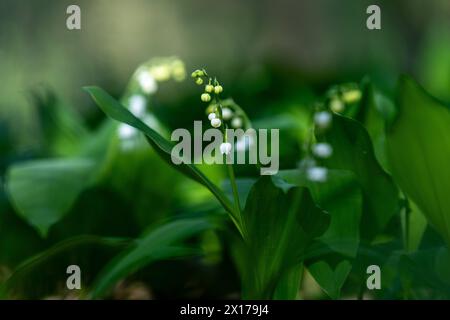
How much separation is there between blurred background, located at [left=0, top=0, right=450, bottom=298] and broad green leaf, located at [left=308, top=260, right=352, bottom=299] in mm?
271

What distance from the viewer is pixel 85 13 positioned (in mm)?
3873

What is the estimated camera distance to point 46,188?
4.24 feet

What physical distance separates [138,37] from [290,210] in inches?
114

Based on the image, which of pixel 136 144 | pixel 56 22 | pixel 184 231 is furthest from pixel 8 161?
pixel 56 22

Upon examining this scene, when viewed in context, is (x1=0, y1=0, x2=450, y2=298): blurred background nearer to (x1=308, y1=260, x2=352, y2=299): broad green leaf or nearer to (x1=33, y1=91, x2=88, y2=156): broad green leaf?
(x1=33, y1=91, x2=88, y2=156): broad green leaf

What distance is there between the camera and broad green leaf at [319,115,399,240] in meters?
1.00

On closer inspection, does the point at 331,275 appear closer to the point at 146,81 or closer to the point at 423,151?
the point at 423,151

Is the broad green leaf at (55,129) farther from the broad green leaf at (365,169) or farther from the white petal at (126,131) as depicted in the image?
the broad green leaf at (365,169)

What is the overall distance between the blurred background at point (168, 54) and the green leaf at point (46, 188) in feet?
0.15

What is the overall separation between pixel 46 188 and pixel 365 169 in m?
0.57

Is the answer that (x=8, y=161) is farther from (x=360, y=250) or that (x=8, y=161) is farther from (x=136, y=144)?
(x=360, y=250)

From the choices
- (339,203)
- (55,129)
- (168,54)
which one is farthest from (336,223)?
(168,54)

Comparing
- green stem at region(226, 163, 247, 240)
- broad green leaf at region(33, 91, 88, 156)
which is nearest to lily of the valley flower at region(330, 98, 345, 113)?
green stem at region(226, 163, 247, 240)

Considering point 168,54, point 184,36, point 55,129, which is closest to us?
point 55,129
